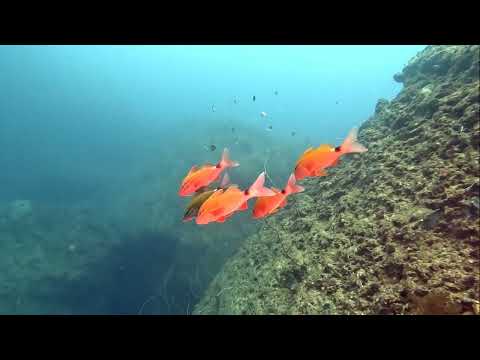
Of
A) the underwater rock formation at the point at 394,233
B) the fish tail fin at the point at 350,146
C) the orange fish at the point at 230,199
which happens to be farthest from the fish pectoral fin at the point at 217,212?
the underwater rock formation at the point at 394,233

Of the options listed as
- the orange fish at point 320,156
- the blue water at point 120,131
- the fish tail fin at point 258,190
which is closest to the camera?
the fish tail fin at point 258,190

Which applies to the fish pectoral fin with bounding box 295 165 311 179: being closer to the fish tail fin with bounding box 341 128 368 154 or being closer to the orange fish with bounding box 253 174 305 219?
the orange fish with bounding box 253 174 305 219

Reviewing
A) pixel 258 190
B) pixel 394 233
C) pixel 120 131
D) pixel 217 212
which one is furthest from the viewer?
pixel 120 131

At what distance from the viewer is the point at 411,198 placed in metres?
4.26

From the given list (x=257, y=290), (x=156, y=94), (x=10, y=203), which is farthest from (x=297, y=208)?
(x=156, y=94)

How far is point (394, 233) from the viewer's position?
3971mm

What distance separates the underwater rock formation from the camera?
3199mm

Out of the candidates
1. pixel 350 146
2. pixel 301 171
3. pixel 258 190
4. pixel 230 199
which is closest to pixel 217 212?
pixel 230 199

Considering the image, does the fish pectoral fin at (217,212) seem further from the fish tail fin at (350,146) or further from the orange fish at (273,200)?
the fish tail fin at (350,146)

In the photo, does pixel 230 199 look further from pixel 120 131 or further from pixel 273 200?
pixel 120 131

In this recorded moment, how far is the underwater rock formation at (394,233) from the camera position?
126 inches

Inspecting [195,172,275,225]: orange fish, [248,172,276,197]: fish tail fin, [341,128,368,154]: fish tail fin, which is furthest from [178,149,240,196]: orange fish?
[341,128,368,154]: fish tail fin

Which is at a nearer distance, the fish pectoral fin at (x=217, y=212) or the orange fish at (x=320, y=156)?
the fish pectoral fin at (x=217, y=212)
